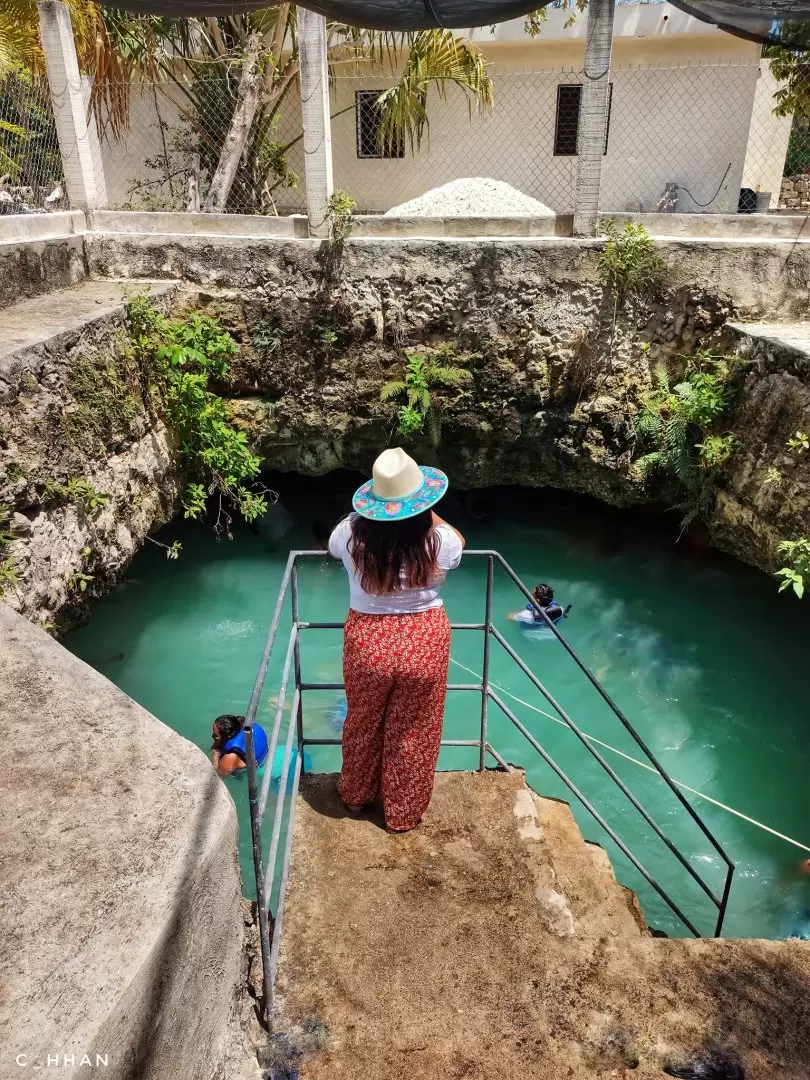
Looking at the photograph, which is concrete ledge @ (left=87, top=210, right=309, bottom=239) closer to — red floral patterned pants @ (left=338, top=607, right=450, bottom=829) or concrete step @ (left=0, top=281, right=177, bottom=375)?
concrete step @ (left=0, top=281, right=177, bottom=375)

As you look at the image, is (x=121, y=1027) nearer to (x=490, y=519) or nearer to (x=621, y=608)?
(x=621, y=608)

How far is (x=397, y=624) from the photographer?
120 inches

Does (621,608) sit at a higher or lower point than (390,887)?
lower

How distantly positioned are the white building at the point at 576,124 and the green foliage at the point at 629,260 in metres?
4.09

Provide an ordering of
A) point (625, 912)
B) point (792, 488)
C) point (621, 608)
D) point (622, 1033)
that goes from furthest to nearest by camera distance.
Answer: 1. point (621, 608)
2. point (792, 488)
3. point (625, 912)
4. point (622, 1033)

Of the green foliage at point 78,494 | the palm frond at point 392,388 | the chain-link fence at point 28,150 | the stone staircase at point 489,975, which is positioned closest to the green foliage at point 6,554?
the green foliage at point 78,494

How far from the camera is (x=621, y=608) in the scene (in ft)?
28.5

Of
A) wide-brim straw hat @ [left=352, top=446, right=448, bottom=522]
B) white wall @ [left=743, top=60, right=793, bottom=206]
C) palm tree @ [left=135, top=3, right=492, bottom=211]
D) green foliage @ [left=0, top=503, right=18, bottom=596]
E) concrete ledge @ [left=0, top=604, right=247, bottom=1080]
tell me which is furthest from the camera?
white wall @ [left=743, top=60, right=793, bottom=206]

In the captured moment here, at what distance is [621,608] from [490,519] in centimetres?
236

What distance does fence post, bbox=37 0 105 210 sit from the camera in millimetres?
7199

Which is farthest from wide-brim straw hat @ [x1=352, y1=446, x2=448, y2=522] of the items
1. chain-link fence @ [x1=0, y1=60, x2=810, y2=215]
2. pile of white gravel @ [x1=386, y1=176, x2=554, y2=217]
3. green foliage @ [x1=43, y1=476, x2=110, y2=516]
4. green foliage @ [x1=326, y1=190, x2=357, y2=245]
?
chain-link fence @ [x1=0, y1=60, x2=810, y2=215]

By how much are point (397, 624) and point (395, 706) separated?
14.3 inches

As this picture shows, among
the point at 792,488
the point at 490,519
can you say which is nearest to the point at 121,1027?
the point at 792,488

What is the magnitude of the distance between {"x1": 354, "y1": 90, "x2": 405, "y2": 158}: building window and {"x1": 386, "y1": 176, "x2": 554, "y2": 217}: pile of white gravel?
173 cm
